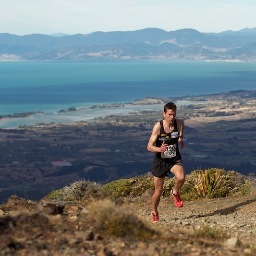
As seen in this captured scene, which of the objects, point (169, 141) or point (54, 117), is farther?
point (54, 117)

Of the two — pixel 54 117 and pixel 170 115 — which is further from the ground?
pixel 170 115

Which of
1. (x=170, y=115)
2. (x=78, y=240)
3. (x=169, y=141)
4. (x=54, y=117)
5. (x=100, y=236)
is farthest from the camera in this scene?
(x=54, y=117)

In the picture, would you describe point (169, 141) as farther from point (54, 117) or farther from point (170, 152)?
point (54, 117)

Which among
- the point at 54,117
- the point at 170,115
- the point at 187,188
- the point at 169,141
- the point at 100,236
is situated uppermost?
the point at 170,115

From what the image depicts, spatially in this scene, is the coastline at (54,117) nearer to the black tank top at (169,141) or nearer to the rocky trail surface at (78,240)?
the black tank top at (169,141)

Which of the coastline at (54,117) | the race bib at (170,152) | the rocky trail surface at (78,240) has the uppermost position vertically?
the race bib at (170,152)

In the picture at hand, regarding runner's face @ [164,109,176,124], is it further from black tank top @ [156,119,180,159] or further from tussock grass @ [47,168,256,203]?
tussock grass @ [47,168,256,203]

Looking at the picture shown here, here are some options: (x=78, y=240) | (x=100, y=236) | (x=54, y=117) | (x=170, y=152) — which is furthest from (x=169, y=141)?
(x=54, y=117)

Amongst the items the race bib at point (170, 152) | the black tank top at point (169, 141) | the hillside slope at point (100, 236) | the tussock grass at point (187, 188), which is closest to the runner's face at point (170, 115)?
the black tank top at point (169, 141)

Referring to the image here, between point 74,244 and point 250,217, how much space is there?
4.35m

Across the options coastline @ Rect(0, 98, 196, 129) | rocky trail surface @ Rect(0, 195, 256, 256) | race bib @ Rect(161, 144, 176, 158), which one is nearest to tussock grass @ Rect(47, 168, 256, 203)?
race bib @ Rect(161, 144, 176, 158)

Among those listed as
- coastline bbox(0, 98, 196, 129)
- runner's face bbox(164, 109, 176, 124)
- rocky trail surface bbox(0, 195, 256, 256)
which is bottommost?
coastline bbox(0, 98, 196, 129)

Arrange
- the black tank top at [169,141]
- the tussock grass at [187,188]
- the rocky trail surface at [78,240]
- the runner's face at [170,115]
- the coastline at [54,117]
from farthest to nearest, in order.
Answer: the coastline at [54,117], the tussock grass at [187,188], the black tank top at [169,141], the runner's face at [170,115], the rocky trail surface at [78,240]

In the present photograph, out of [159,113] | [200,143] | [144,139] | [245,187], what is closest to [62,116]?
[159,113]
